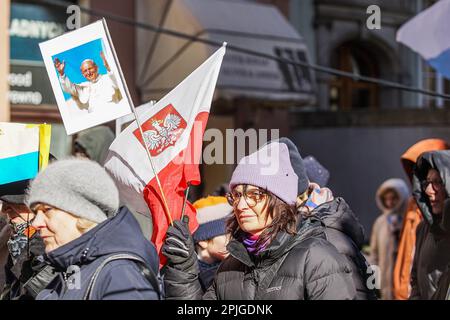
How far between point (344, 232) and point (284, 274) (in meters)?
0.81

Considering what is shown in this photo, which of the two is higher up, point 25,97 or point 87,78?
point 25,97

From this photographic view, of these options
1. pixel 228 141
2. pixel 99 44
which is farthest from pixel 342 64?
pixel 99 44

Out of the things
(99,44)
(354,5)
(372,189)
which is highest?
(354,5)

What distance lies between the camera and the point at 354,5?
1680 cm

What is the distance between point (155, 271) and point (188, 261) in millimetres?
527

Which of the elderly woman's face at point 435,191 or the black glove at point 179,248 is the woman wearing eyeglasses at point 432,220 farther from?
the black glove at point 179,248

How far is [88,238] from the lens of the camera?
2.98 metres

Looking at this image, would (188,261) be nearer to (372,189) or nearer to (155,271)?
(155,271)

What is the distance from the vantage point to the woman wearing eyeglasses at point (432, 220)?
475 centimetres

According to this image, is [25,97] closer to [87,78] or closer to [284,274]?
[87,78]

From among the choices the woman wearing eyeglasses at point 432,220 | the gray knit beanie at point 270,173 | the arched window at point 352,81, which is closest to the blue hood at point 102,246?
the gray knit beanie at point 270,173

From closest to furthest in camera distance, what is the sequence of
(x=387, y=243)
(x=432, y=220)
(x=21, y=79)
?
(x=432, y=220) < (x=387, y=243) < (x=21, y=79)

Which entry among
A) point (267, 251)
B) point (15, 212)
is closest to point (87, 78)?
point (15, 212)

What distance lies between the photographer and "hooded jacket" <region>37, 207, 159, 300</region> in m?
2.88
